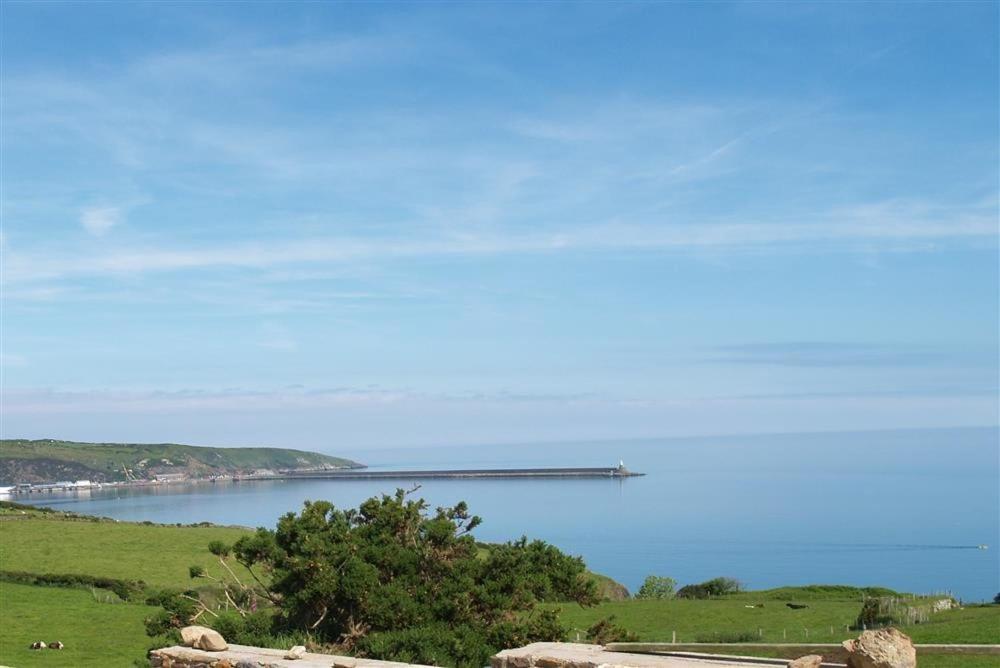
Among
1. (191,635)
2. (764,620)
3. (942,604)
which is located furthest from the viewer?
(942,604)

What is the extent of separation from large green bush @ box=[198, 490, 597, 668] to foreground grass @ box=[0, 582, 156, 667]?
32.7 feet

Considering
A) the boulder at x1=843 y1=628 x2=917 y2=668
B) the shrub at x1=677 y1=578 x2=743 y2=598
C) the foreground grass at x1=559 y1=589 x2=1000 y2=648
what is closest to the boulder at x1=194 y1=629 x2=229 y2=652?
the boulder at x1=843 y1=628 x2=917 y2=668

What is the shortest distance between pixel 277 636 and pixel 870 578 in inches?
2851

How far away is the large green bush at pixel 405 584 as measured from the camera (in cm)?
1708

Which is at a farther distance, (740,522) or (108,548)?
(740,522)

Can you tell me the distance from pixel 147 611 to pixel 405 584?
78.4ft

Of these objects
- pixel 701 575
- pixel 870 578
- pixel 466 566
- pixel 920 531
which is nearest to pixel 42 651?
pixel 466 566

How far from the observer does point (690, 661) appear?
40.0 ft

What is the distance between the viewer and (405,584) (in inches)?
715

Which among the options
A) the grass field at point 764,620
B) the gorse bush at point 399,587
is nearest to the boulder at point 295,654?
the gorse bush at point 399,587

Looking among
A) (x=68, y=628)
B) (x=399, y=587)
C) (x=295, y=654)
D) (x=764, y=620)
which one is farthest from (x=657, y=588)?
(x=295, y=654)

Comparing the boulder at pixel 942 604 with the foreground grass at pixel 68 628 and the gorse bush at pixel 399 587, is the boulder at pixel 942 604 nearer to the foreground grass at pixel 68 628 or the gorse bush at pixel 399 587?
the gorse bush at pixel 399 587

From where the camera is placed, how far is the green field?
84.3 feet

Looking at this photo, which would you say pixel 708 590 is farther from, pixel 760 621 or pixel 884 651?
pixel 884 651
